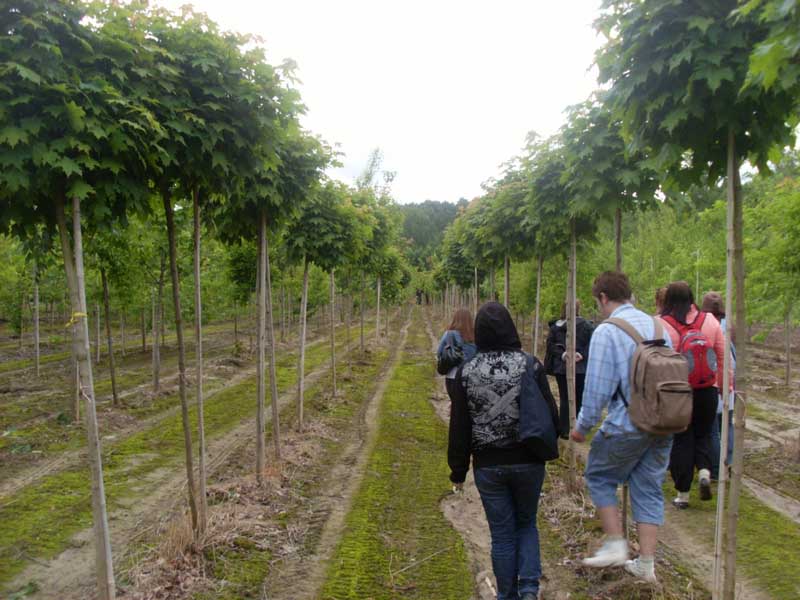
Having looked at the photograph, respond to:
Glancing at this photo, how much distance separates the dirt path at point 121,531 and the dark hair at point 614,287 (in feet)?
16.3

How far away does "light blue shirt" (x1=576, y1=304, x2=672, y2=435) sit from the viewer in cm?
400

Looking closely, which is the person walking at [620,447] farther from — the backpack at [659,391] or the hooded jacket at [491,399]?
the hooded jacket at [491,399]

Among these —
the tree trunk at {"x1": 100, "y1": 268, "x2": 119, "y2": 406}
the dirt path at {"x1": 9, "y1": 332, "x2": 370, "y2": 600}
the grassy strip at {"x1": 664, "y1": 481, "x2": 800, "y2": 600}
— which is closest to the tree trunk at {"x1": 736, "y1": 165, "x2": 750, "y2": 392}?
the grassy strip at {"x1": 664, "y1": 481, "x2": 800, "y2": 600}

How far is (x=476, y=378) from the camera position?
3.86 meters

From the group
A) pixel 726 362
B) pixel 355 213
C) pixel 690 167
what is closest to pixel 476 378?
pixel 726 362

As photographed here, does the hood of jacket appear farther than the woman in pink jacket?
No

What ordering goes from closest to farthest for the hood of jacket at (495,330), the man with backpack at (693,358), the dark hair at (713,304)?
the hood of jacket at (495,330) < the man with backpack at (693,358) < the dark hair at (713,304)

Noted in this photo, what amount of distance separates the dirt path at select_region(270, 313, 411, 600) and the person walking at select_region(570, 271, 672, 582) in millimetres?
2349

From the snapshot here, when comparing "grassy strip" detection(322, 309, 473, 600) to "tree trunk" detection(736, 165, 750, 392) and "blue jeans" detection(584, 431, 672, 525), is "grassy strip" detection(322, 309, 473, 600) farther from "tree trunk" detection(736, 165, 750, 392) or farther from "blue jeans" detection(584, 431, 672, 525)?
"tree trunk" detection(736, 165, 750, 392)

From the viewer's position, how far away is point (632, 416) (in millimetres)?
3904

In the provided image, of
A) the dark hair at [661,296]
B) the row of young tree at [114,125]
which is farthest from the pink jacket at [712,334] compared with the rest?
the row of young tree at [114,125]

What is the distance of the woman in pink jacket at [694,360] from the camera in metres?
5.75

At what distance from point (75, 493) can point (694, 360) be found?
7839 mm

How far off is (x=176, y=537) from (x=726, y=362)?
475 centimetres
